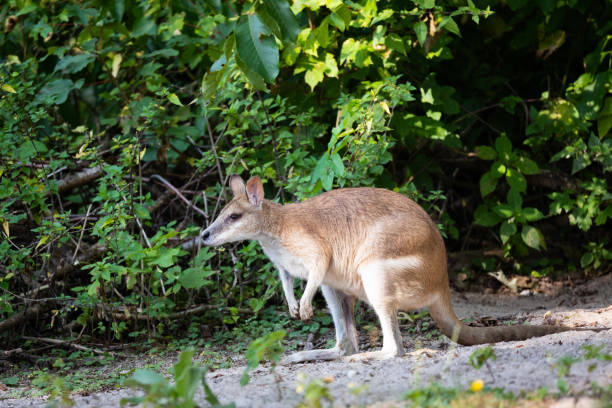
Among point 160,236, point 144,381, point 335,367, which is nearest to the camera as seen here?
point 144,381

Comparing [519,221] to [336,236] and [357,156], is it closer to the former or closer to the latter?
[357,156]

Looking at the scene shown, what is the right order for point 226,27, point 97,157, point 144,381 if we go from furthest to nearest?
1. point 226,27
2. point 97,157
3. point 144,381

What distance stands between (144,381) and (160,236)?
2087mm

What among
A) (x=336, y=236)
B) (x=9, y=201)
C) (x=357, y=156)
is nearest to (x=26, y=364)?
(x=9, y=201)

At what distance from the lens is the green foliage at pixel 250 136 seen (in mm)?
5465

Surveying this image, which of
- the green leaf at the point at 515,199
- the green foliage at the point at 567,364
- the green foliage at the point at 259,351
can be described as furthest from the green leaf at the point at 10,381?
the green leaf at the point at 515,199

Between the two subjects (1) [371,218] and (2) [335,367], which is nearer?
(2) [335,367]

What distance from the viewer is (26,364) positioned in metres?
5.53

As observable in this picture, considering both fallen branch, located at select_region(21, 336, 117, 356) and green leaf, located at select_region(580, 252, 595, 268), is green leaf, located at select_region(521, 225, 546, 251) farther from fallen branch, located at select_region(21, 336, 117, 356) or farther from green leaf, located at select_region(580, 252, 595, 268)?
fallen branch, located at select_region(21, 336, 117, 356)

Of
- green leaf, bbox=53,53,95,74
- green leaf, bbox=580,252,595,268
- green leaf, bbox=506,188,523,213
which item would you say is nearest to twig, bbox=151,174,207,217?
green leaf, bbox=53,53,95,74

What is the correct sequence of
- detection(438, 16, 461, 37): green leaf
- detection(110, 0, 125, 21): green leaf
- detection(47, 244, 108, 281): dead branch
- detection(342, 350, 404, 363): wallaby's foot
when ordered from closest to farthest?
detection(342, 350, 404, 363): wallaby's foot → detection(438, 16, 461, 37): green leaf → detection(47, 244, 108, 281): dead branch → detection(110, 0, 125, 21): green leaf

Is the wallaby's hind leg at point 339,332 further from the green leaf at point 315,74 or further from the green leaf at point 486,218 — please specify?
Answer: the green leaf at point 486,218

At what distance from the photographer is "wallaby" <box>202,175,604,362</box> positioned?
453cm

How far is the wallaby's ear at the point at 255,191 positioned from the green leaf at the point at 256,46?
5.00 feet
